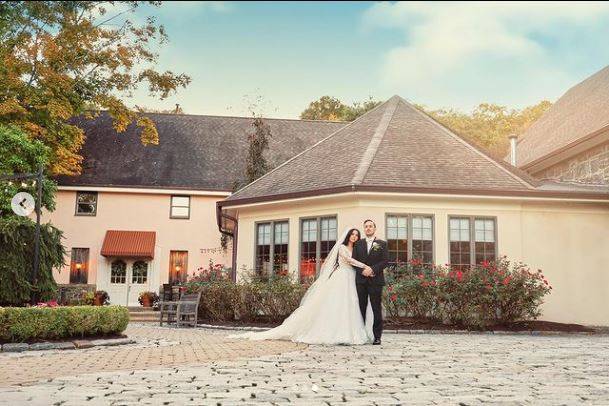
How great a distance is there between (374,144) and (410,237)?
140 inches

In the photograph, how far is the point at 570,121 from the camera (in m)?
24.6

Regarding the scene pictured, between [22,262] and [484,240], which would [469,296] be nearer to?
[484,240]

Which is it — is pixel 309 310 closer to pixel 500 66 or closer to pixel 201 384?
pixel 201 384

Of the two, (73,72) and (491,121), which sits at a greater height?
(491,121)

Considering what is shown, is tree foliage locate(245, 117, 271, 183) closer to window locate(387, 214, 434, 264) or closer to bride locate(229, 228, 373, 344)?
window locate(387, 214, 434, 264)

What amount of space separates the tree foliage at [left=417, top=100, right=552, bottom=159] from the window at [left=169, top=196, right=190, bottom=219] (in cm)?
2524

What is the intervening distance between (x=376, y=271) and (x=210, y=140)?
941 inches

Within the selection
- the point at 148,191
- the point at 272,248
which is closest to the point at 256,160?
the point at 148,191

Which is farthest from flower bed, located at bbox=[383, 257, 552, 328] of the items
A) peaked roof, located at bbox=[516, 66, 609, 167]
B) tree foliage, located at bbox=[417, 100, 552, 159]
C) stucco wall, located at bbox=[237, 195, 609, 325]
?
tree foliage, located at bbox=[417, 100, 552, 159]

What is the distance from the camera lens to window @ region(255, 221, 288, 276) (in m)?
18.7

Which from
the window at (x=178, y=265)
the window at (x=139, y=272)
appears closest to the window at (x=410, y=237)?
the window at (x=178, y=265)

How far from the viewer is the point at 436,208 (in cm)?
1744

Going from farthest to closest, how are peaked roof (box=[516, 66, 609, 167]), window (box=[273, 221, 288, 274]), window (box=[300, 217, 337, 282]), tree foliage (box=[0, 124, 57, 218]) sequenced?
tree foliage (box=[0, 124, 57, 218]) < peaked roof (box=[516, 66, 609, 167]) < window (box=[273, 221, 288, 274]) < window (box=[300, 217, 337, 282])

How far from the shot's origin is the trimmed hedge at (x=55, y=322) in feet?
36.5
